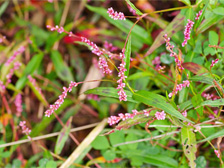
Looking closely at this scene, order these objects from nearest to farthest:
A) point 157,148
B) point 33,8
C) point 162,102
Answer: point 162,102 < point 157,148 < point 33,8

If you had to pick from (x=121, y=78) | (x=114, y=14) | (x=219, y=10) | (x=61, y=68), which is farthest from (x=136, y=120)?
(x=61, y=68)

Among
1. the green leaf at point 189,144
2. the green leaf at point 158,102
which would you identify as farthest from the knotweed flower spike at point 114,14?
the green leaf at point 189,144

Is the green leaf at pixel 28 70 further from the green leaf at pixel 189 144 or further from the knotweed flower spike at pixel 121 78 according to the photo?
the green leaf at pixel 189 144

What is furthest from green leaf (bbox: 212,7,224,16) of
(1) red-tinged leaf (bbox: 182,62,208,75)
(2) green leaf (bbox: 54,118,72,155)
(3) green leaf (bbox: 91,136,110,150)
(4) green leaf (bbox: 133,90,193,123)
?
(2) green leaf (bbox: 54,118,72,155)

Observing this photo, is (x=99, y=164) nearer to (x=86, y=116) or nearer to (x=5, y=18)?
(x=86, y=116)

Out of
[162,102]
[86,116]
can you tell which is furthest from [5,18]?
[162,102]

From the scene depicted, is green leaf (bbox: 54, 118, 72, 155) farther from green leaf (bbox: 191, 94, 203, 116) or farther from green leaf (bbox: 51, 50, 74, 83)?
green leaf (bbox: 191, 94, 203, 116)
